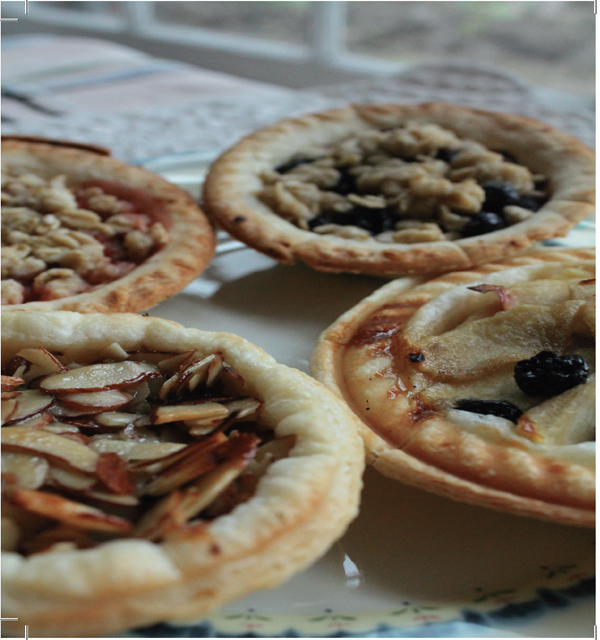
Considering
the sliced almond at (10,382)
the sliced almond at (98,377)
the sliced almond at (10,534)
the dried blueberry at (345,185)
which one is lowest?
the sliced almond at (10,534)

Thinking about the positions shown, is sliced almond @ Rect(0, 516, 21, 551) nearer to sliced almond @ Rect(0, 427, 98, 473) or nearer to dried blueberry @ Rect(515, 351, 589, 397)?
sliced almond @ Rect(0, 427, 98, 473)

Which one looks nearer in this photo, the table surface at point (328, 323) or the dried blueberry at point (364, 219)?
the table surface at point (328, 323)

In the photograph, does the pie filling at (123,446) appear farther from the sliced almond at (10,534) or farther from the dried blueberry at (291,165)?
the dried blueberry at (291,165)

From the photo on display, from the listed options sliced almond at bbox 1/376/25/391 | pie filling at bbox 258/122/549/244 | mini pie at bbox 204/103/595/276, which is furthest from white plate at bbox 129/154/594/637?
pie filling at bbox 258/122/549/244

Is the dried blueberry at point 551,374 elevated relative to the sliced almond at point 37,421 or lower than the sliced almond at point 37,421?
elevated

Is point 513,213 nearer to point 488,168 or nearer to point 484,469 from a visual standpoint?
point 488,168

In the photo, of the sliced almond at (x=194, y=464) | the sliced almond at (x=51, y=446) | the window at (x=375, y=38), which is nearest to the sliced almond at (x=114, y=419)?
the sliced almond at (x=51, y=446)

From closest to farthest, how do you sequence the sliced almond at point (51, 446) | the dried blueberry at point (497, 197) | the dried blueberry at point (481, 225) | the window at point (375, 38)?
the sliced almond at point (51, 446) < the dried blueberry at point (481, 225) < the dried blueberry at point (497, 197) < the window at point (375, 38)

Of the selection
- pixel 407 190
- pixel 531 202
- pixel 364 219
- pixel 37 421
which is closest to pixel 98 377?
pixel 37 421
